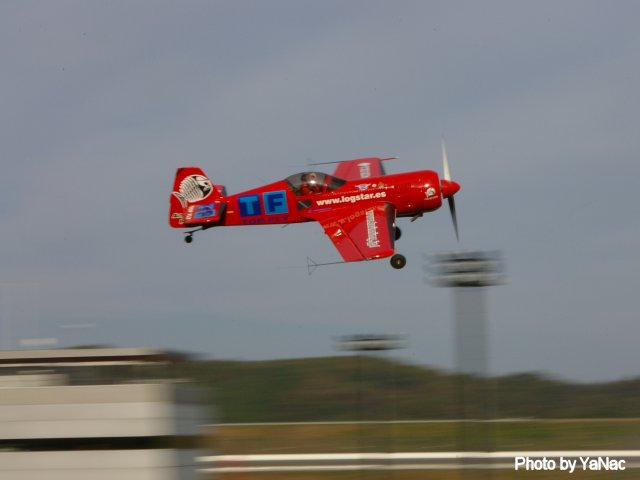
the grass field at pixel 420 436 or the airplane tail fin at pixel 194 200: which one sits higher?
the airplane tail fin at pixel 194 200

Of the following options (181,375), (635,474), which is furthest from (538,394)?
(181,375)

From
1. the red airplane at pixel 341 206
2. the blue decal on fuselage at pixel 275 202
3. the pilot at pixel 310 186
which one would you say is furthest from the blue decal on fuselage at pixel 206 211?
the pilot at pixel 310 186

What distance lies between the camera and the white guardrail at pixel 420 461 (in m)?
23.8

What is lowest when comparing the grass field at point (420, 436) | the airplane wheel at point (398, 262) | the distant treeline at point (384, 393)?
the grass field at point (420, 436)

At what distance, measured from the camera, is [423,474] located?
23391 millimetres

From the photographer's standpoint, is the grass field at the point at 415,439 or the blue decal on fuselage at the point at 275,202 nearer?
the grass field at the point at 415,439

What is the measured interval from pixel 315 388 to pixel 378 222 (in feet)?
47.0

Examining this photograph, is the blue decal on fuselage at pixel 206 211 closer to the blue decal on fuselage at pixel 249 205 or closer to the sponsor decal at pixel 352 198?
the blue decal on fuselage at pixel 249 205

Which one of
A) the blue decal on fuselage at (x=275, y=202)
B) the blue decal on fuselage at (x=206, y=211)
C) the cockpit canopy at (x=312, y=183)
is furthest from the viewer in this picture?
the blue decal on fuselage at (x=206, y=211)

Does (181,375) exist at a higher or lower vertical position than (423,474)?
higher

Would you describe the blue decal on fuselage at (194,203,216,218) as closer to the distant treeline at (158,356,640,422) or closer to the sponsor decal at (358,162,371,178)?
the sponsor decal at (358,162,371,178)

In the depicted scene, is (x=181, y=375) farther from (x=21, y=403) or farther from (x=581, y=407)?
(x=581, y=407)

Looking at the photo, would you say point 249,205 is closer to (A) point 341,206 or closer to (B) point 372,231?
(A) point 341,206

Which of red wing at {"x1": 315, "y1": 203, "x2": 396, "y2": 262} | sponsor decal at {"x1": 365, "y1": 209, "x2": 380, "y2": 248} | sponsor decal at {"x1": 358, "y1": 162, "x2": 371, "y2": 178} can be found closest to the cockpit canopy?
red wing at {"x1": 315, "y1": 203, "x2": 396, "y2": 262}
